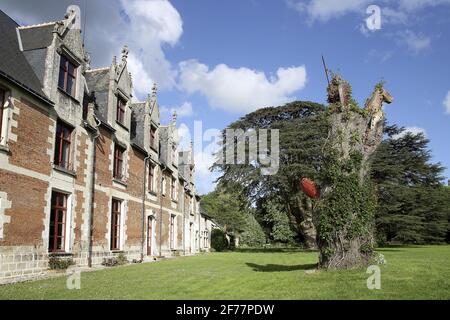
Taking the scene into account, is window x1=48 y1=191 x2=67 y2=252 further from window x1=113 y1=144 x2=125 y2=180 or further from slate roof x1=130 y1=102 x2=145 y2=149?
slate roof x1=130 y1=102 x2=145 y2=149

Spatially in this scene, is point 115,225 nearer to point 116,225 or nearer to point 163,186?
point 116,225

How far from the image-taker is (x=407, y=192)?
123ft

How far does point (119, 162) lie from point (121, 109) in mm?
2775

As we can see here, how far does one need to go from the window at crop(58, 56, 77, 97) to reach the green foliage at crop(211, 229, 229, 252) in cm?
3344

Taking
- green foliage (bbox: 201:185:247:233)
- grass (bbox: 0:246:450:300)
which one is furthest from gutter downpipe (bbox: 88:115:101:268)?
green foliage (bbox: 201:185:247:233)

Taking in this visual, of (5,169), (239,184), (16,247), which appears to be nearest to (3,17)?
(5,169)

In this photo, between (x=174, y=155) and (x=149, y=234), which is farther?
(x=174, y=155)

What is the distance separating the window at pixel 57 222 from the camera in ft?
46.1

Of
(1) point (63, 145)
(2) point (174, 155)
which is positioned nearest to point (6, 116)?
(1) point (63, 145)

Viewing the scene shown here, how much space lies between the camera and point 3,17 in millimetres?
14805

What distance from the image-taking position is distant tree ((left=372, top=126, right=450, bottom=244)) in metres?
37.9

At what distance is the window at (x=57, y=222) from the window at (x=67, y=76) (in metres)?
4.07
